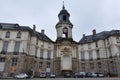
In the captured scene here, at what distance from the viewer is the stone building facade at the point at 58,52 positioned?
33281 millimetres

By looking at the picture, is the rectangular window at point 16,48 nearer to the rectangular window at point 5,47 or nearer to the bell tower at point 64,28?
the rectangular window at point 5,47

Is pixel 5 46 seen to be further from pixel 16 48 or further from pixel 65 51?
pixel 65 51

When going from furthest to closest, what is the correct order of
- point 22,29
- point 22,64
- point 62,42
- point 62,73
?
point 62,42, point 62,73, point 22,29, point 22,64

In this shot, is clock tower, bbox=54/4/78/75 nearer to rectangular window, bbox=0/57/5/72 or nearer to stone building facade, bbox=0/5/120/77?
stone building facade, bbox=0/5/120/77

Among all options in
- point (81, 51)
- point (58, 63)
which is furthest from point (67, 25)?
point (58, 63)

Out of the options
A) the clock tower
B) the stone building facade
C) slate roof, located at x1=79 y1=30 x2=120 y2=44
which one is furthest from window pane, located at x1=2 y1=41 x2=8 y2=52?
slate roof, located at x1=79 y1=30 x2=120 y2=44

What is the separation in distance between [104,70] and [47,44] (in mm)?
18098

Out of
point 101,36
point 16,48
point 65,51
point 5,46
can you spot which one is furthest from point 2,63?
point 101,36

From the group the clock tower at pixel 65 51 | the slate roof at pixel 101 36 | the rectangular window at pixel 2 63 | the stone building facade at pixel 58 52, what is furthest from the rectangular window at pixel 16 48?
the slate roof at pixel 101 36

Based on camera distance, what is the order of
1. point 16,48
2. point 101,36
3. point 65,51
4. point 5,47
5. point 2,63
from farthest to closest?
point 101,36 < point 65,51 < point 16,48 < point 5,47 < point 2,63

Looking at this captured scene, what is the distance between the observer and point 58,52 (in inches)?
1645

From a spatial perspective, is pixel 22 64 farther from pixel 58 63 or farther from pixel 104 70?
pixel 104 70

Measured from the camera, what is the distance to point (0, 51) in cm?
3319

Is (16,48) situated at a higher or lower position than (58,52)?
higher
